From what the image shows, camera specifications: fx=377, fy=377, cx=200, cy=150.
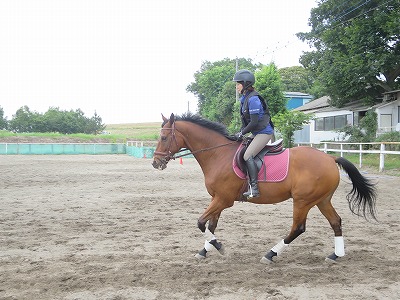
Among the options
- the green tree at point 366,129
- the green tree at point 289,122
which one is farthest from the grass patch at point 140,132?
the green tree at point 366,129

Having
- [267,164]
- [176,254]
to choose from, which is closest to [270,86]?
[267,164]

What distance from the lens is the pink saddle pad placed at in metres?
5.80

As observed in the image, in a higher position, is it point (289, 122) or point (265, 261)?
point (289, 122)

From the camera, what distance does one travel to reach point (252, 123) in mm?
5812

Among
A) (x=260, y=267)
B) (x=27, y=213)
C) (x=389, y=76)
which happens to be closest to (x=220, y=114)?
(x=389, y=76)

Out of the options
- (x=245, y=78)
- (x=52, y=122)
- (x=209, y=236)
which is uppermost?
(x=52, y=122)

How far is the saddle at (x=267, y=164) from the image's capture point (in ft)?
19.0

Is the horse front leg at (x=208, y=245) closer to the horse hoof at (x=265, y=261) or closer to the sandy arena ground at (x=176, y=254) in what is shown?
the sandy arena ground at (x=176, y=254)

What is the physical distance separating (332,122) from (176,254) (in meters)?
35.0

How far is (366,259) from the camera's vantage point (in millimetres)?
5664

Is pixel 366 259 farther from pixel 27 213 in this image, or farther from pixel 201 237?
pixel 27 213

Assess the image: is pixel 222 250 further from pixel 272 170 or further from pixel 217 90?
pixel 217 90

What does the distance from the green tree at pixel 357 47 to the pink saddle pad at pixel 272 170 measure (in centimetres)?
2381

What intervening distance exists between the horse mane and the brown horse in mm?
17
